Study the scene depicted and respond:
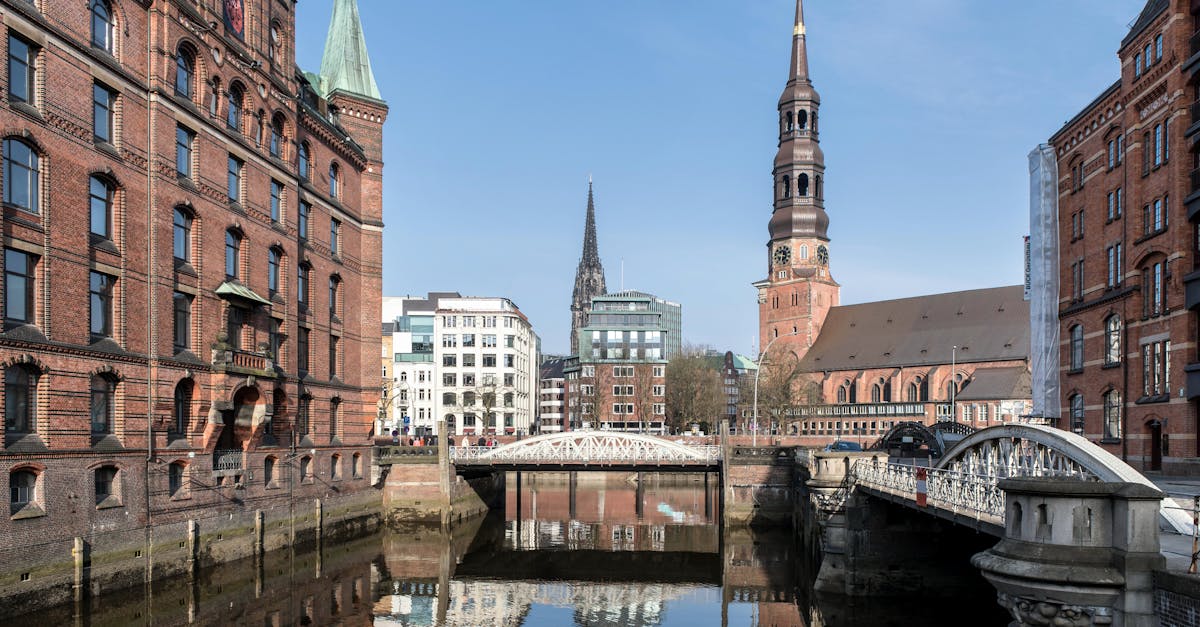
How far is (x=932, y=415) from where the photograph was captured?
9081 centimetres

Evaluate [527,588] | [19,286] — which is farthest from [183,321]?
[527,588]

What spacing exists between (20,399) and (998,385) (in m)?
77.7

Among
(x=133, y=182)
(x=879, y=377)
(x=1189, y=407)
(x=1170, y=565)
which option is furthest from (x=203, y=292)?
(x=879, y=377)

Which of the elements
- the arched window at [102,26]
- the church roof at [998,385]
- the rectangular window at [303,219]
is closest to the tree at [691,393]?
the church roof at [998,385]

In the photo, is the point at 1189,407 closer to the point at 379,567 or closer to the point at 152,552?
the point at 379,567

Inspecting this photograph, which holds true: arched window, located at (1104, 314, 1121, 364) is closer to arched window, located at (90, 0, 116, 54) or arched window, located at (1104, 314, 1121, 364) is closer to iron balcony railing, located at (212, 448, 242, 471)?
iron balcony railing, located at (212, 448, 242, 471)

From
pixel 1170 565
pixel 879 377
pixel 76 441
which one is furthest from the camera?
pixel 879 377

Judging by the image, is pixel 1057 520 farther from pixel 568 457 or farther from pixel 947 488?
pixel 568 457

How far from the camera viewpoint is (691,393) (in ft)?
295

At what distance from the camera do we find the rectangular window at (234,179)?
32.8m

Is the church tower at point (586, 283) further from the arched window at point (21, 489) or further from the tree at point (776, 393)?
the arched window at point (21, 489)

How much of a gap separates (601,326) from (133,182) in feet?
246

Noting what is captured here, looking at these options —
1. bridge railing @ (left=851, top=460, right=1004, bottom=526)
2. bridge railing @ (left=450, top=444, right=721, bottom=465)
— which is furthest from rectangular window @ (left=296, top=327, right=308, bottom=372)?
bridge railing @ (left=851, top=460, right=1004, bottom=526)

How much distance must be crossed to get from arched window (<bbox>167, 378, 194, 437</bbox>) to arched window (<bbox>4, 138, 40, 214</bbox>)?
7640mm
